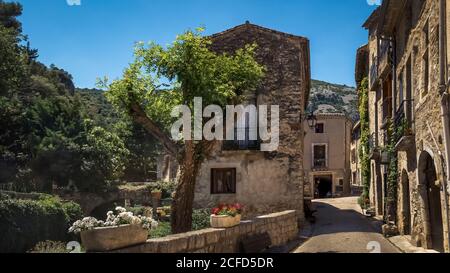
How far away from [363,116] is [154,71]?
48.6 feet

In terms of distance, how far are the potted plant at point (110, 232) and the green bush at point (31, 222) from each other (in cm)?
2058

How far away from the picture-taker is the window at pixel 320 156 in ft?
137

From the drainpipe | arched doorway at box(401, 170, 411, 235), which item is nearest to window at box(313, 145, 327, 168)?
arched doorway at box(401, 170, 411, 235)

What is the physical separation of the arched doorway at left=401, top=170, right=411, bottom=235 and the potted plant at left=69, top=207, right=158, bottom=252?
1022 centimetres

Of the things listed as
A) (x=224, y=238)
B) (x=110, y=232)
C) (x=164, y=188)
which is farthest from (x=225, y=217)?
(x=164, y=188)

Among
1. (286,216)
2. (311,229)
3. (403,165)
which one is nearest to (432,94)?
(403,165)

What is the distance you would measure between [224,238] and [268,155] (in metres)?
9.57

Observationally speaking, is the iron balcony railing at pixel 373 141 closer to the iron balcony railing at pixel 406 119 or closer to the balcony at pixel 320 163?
the iron balcony railing at pixel 406 119

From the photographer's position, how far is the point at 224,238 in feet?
33.6

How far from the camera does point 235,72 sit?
1420 centimetres

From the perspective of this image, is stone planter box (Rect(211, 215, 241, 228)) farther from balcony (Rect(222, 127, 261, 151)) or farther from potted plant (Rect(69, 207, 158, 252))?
balcony (Rect(222, 127, 261, 151))

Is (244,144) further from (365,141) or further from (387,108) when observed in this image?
(365,141)

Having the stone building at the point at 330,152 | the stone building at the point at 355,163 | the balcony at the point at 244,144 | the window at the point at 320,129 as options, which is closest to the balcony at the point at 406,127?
the balcony at the point at 244,144

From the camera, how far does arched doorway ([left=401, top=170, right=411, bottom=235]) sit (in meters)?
15.0
